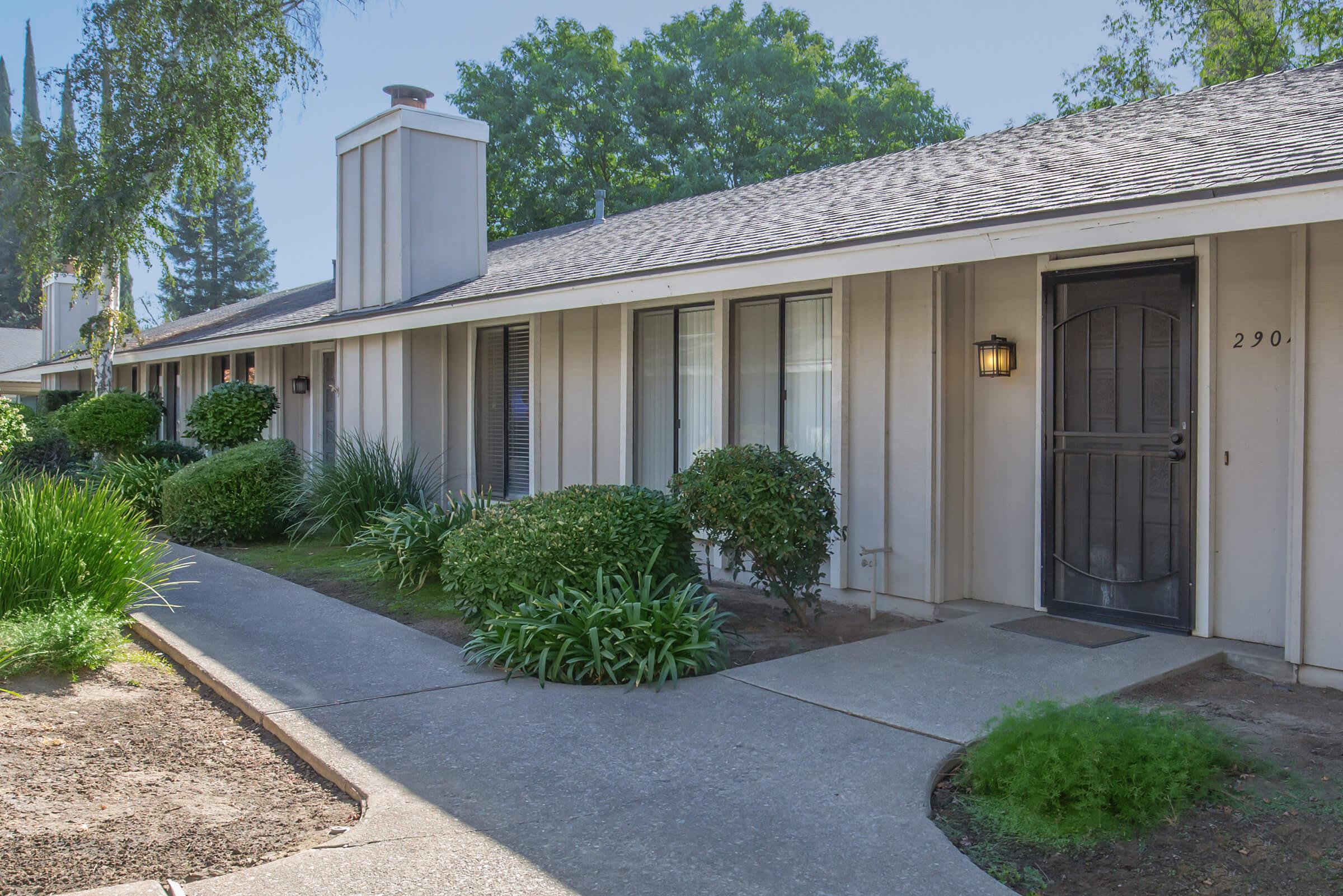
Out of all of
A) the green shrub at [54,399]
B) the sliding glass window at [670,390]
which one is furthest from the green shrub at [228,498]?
the green shrub at [54,399]

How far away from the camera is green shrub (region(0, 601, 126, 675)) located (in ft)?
17.6

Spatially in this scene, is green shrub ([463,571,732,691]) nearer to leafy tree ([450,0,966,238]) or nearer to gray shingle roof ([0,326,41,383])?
leafy tree ([450,0,966,238])

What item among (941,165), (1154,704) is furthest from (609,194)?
(1154,704)

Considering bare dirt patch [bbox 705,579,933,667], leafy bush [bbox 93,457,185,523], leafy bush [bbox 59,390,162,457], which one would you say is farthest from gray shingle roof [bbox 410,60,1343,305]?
leafy bush [bbox 59,390,162,457]

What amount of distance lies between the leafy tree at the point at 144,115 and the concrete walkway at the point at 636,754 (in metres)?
12.9

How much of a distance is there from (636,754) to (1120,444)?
A: 3.84m

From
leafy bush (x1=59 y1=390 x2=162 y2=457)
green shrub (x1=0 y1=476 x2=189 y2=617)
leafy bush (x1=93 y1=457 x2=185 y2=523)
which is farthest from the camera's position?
leafy bush (x1=59 y1=390 x2=162 y2=457)

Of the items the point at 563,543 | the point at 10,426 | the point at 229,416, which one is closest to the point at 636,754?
the point at 563,543

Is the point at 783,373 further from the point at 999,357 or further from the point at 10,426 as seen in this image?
the point at 10,426

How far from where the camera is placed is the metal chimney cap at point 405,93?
517 inches

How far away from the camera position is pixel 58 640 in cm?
547

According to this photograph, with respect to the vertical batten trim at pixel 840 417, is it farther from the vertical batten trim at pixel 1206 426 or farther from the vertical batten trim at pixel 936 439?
the vertical batten trim at pixel 1206 426

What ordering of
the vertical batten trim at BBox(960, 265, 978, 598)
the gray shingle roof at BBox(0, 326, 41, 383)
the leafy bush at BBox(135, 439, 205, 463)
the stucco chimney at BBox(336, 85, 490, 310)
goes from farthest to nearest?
1. the gray shingle roof at BBox(0, 326, 41, 383)
2. the leafy bush at BBox(135, 439, 205, 463)
3. the stucco chimney at BBox(336, 85, 490, 310)
4. the vertical batten trim at BBox(960, 265, 978, 598)

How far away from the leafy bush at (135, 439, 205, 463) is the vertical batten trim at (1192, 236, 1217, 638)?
1307cm
